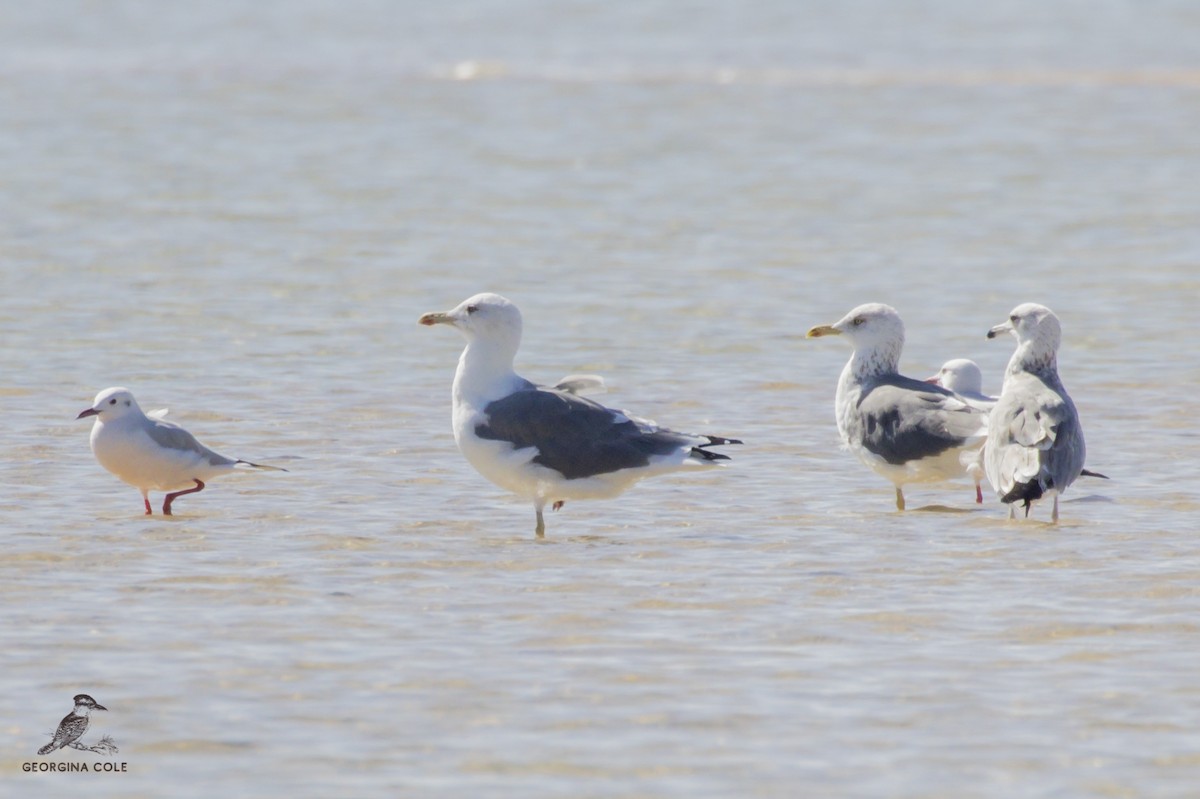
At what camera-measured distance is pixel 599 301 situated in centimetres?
1605

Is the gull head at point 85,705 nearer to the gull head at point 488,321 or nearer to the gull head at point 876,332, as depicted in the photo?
the gull head at point 488,321

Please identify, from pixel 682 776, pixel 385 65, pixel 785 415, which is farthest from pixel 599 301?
pixel 385 65

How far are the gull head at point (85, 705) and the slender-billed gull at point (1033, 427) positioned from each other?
4402mm

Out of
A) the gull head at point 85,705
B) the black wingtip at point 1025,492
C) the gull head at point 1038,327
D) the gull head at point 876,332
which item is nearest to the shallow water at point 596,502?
the gull head at point 85,705

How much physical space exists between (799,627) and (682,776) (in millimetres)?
1685

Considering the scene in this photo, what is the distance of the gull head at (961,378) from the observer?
11070 mm

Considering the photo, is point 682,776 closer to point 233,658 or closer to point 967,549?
point 233,658

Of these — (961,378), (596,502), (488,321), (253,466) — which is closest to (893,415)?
(961,378)

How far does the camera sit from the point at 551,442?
9.36 metres

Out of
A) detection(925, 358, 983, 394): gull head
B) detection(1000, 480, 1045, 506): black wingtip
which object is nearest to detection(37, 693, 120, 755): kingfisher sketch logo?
detection(1000, 480, 1045, 506): black wingtip

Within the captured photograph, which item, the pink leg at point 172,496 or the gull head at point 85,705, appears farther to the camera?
the pink leg at point 172,496

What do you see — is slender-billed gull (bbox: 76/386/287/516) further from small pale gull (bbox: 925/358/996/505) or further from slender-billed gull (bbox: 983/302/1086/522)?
small pale gull (bbox: 925/358/996/505)

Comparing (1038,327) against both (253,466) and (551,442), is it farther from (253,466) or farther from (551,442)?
(253,466)

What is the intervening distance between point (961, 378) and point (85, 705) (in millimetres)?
6003
